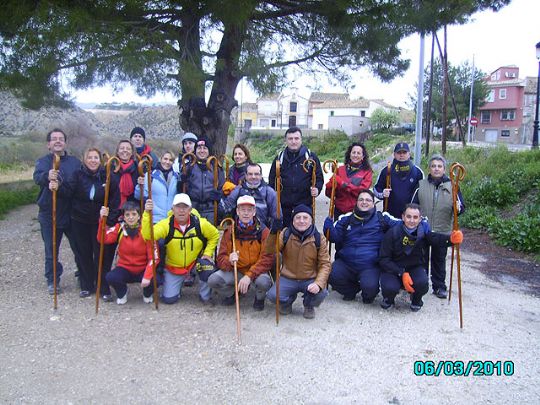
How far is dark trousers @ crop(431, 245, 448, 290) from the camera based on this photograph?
542 cm

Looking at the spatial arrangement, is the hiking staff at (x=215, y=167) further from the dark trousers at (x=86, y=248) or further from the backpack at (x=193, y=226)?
the dark trousers at (x=86, y=248)

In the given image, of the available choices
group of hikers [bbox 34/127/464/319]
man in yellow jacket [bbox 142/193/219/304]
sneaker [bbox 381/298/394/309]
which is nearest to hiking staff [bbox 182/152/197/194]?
→ group of hikers [bbox 34/127/464/319]

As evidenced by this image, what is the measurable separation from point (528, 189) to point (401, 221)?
6357 mm

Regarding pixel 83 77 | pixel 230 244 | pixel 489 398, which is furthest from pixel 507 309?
pixel 83 77

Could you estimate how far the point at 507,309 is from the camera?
17.5 ft

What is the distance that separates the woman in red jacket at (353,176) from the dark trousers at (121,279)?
252 centimetres

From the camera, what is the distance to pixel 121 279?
16.4 feet

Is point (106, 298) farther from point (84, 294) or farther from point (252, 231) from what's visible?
point (252, 231)

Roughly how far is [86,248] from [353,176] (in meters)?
3.19

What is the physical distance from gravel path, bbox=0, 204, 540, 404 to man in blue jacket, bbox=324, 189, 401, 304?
0.75 ft

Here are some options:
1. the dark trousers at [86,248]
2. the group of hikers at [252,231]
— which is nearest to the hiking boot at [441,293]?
the group of hikers at [252,231]

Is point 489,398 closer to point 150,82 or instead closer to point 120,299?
point 120,299

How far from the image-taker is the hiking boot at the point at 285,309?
495 centimetres

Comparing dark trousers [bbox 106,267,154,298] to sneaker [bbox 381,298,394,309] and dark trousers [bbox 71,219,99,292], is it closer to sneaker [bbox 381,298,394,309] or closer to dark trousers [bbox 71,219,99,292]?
dark trousers [bbox 71,219,99,292]
